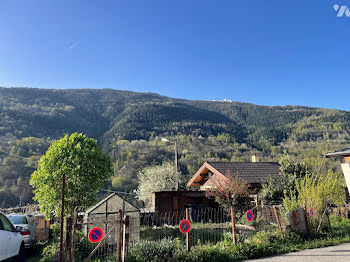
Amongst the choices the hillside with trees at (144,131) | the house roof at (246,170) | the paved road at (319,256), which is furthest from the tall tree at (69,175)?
the hillside with trees at (144,131)

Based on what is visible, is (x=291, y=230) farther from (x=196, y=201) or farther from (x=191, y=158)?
(x=191, y=158)

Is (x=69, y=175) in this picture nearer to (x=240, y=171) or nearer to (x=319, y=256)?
(x=319, y=256)

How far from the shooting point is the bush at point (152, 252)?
826 cm

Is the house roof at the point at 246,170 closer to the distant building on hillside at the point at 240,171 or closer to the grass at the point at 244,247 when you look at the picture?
the distant building on hillside at the point at 240,171

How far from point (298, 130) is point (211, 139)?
38.7 metres

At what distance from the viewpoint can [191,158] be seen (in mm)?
80500

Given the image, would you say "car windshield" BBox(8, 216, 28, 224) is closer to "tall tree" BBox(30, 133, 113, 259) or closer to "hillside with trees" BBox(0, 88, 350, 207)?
"tall tree" BBox(30, 133, 113, 259)

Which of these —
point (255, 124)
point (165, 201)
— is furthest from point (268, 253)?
point (255, 124)

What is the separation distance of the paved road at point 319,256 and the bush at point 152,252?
2.87 metres

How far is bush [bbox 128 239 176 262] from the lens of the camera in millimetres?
8258

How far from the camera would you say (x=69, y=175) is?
1374 cm

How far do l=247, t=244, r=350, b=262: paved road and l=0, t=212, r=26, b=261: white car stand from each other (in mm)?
7457

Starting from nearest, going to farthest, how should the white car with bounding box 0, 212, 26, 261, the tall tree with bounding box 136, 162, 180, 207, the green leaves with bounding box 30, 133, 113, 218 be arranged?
the white car with bounding box 0, 212, 26, 261, the green leaves with bounding box 30, 133, 113, 218, the tall tree with bounding box 136, 162, 180, 207

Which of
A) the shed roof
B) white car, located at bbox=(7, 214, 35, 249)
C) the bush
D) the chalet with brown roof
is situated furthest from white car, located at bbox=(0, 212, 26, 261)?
the shed roof
